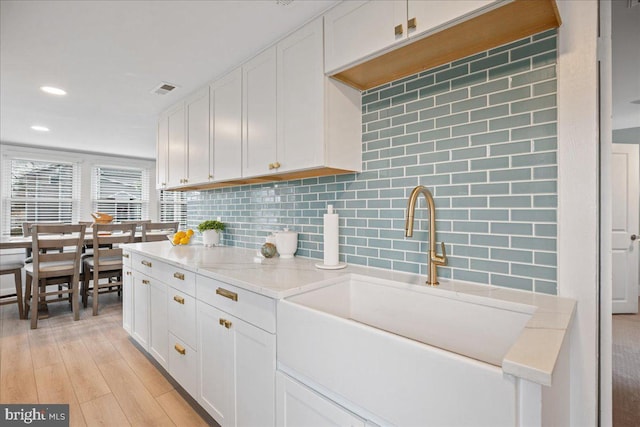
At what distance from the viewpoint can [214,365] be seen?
1.67m

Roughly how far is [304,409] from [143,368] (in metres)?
1.88

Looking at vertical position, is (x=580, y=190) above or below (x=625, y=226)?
above

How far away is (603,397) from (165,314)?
2.30 metres


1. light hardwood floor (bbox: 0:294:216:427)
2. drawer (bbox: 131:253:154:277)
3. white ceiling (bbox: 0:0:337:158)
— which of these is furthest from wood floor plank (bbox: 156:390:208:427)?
white ceiling (bbox: 0:0:337:158)

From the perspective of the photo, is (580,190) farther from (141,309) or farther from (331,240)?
(141,309)

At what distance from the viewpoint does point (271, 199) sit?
7.98 ft

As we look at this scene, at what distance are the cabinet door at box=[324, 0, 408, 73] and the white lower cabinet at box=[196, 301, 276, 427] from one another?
130cm

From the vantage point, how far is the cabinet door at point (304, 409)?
1011mm

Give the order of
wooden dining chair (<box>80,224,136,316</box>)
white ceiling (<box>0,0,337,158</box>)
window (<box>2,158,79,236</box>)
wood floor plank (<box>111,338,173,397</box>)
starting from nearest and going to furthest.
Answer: white ceiling (<box>0,0,337,158</box>), wood floor plank (<box>111,338,173,397</box>), wooden dining chair (<box>80,224,136,316</box>), window (<box>2,158,79,236</box>)

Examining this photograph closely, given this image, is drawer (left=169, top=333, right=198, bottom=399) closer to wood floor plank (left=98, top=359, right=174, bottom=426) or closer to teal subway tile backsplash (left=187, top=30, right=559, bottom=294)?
wood floor plank (left=98, top=359, right=174, bottom=426)

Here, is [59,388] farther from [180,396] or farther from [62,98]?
[62,98]

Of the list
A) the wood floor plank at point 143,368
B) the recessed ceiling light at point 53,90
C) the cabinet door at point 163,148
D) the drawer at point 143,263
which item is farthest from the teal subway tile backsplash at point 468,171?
the recessed ceiling light at point 53,90

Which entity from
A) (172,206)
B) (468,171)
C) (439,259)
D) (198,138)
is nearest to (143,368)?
(198,138)

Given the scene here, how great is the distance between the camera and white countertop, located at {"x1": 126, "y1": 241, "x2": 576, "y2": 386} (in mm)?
663
